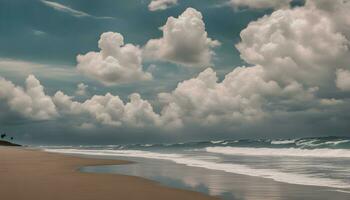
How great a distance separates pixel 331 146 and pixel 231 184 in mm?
52879

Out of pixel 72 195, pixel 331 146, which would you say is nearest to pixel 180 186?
pixel 72 195

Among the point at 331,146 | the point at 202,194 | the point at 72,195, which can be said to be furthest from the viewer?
the point at 331,146

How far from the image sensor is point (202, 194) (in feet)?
42.4

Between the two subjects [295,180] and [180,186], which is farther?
[295,180]

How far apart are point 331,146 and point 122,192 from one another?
57084mm

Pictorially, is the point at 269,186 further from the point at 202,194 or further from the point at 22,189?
the point at 22,189

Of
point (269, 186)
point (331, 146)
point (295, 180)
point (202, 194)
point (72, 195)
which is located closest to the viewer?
point (72, 195)

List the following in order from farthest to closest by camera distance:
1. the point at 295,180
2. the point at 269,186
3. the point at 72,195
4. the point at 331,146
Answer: the point at 331,146 < the point at 295,180 < the point at 269,186 < the point at 72,195

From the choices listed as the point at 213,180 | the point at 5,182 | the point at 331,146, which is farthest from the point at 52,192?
the point at 331,146

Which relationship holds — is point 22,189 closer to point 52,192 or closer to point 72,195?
point 52,192

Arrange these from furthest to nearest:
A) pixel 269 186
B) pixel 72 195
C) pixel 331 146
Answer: pixel 331 146, pixel 269 186, pixel 72 195

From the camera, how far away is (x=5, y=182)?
15.2 meters

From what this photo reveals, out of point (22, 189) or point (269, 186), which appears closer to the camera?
point (22, 189)

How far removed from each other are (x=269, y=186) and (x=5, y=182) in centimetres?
965
